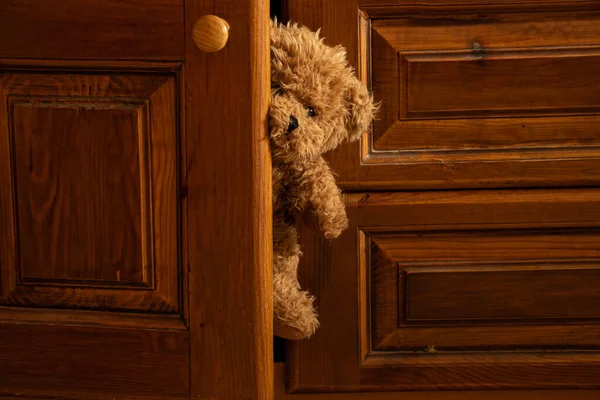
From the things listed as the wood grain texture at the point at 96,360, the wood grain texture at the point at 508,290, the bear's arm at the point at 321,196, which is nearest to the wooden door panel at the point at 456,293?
the wood grain texture at the point at 508,290

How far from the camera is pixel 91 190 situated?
65 cm

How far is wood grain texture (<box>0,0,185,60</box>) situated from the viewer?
0.62m

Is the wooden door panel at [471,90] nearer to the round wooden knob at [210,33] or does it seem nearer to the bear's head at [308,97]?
the bear's head at [308,97]

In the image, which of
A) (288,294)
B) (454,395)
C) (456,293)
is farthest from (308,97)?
(454,395)

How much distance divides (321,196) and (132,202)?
231mm

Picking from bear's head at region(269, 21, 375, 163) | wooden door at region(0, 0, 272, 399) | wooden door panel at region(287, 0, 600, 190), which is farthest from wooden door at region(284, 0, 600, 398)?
wooden door at region(0, 0, 272, 399)

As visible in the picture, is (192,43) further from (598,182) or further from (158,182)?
(598,182)

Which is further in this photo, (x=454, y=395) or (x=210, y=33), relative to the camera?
(x=454, y=395)

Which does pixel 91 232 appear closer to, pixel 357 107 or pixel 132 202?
pixel 132 202

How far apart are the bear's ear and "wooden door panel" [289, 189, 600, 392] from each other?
5.3 inches

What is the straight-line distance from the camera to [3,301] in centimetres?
67

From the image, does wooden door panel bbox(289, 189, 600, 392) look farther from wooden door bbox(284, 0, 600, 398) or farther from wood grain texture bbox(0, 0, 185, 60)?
wood grain texture bbox(0, 0, 185, 60)

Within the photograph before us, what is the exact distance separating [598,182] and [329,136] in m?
0.43

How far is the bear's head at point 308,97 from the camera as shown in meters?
0.64
